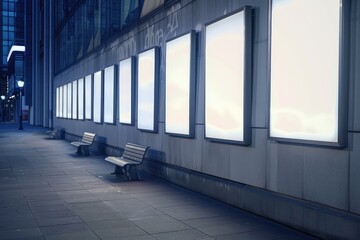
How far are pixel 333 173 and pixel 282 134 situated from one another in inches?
44.6

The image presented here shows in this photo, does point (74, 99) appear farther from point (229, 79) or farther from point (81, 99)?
point (229, 79)

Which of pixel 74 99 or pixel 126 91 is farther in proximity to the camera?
pixel 74 99

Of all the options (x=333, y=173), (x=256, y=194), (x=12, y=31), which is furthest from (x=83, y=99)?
(x=12, y=31)

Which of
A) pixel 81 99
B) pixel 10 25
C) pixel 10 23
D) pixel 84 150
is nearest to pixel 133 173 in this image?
pixel 84 150

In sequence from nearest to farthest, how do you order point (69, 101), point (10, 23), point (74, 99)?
point (74, 99), point (69, 101), point (10, 23)

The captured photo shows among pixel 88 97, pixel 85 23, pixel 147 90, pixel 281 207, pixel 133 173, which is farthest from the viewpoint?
pixel 85 23

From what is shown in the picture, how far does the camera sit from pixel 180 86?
10570mm

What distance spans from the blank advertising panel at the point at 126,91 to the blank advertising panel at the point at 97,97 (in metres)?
3.27

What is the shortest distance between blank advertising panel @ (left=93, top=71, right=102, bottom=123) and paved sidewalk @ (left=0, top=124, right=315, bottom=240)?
22.6 feet

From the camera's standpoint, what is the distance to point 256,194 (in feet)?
24.4

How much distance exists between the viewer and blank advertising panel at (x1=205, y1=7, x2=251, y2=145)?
25.6 feet

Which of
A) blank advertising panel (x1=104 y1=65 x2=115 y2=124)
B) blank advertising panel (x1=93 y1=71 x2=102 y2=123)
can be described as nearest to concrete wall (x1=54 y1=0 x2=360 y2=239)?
blank advertising panel (x1=104 y1=65 x2=115 y2=124)

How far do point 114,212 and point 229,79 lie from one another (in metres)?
3.21

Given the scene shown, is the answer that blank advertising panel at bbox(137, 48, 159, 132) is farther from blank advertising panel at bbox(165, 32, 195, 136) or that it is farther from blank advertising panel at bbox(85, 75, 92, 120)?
blank advertising panel at bbox(85, 75, 92, 120)
